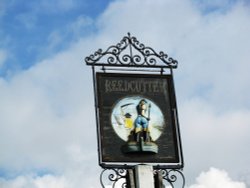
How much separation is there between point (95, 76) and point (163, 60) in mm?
1683

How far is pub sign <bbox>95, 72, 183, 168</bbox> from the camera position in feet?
48.8

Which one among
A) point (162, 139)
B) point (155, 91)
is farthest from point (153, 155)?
point (155, 91)

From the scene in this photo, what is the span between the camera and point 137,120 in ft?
50.2

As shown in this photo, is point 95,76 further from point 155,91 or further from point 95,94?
point 155,91

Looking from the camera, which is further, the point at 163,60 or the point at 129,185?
the point at 163,60

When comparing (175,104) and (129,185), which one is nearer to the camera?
(129,185)

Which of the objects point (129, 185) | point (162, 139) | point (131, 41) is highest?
point (131, 41)

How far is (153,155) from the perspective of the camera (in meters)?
15.1

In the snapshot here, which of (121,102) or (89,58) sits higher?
(89,58)

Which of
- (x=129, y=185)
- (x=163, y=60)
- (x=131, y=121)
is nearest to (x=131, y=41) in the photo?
(x=163, y=60)

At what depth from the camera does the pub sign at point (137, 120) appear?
14.9 metres

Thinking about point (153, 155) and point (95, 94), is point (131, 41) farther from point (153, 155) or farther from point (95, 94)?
point (153, 155)

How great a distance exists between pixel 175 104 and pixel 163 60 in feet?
3.46

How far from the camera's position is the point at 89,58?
15.4 meters
